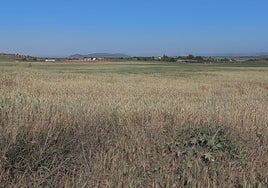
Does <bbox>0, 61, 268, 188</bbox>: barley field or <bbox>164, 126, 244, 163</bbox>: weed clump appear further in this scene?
<bbox>164, 126, 244, 163</bbox>: weed clump

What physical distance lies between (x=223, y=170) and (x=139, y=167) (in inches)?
42.4

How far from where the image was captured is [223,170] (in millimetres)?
5930

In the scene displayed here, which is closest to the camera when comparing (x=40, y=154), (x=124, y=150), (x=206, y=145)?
(x=40, y=154)

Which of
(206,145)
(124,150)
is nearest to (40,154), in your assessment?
(124,150)

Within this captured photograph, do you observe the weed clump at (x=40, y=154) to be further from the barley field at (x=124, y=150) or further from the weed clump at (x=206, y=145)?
the weed clump at (x=206, y=145)

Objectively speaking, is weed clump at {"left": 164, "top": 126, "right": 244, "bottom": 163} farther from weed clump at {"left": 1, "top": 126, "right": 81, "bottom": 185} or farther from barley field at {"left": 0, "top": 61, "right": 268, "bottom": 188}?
weed clump at {"left": 1, "top": 126, "right": 81, "bottom": 185}

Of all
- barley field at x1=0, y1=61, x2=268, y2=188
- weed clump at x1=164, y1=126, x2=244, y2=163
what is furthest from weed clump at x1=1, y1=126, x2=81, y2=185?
weed clump at x1=164, y1=126, x2=244, y2=163

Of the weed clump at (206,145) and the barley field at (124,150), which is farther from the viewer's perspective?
the weed clump at (206,145)

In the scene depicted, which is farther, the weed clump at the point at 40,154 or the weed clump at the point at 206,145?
the weed clump at the point at 206,145

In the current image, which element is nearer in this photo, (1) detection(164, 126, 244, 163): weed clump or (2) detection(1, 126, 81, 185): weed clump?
(2) detection(1, 126, 81, 185): weed clump

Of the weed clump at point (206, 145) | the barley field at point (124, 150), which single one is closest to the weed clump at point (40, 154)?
the barley field at point (124, 150)

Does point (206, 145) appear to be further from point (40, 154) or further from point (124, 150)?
point (40, 154)

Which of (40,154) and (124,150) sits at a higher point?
(40,154)

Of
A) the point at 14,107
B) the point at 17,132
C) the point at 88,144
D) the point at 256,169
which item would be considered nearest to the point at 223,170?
the point at 256,169
